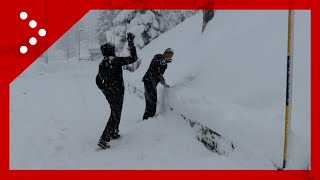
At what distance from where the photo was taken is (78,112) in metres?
10.6

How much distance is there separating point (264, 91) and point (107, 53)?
9.07 ft

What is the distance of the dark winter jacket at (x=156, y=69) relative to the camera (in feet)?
27.7

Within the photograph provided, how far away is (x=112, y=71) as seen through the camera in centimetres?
703

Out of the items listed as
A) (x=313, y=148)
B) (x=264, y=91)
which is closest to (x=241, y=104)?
(x=264, y=91)

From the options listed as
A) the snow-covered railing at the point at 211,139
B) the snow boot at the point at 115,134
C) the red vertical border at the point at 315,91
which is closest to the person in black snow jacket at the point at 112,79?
the snow boot at the point at 115,134

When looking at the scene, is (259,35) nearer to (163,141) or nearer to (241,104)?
(241,104)

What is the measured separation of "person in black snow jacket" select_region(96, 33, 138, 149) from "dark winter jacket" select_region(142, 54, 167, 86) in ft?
4.76

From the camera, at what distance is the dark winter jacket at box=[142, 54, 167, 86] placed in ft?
27.7

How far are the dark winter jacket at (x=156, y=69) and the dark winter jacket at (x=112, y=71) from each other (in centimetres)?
146

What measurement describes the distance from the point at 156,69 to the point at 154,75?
14 cm

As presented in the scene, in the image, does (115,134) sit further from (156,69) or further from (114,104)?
(156,69)

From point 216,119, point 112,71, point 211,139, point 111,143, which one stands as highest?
point 112,71

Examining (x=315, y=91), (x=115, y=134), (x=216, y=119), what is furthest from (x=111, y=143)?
(x=315, y=91)

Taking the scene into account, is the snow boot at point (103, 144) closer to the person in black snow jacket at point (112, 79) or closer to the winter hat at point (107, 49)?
the person in black snow jacket at point (112, 79)
